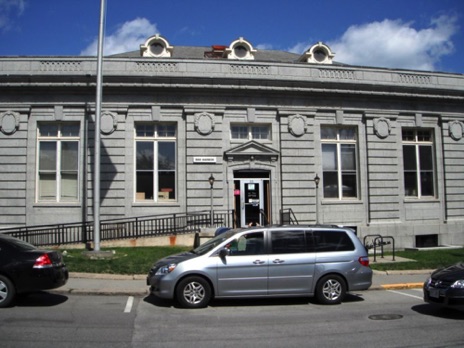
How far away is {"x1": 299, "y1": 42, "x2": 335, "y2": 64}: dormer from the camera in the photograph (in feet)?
85.3

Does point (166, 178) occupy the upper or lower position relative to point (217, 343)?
upper

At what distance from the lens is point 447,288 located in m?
8.54

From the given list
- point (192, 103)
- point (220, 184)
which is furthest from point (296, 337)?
point (192, 103)

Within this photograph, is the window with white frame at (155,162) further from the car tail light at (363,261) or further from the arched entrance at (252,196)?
the car tail light at (363,261)

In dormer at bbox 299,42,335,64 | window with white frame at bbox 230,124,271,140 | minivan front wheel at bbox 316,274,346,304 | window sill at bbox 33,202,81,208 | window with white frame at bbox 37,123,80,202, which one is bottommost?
minivan front wheel at bbox 316,274,346,304

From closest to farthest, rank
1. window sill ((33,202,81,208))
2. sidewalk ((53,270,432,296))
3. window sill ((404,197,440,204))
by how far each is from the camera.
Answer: sidewalk ((53,270,432,296))
window sill ((33,202,81,208))
window sill ((404,197,440,204))

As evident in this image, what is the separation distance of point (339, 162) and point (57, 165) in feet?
44.4

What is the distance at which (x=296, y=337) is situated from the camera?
7336 millimetres

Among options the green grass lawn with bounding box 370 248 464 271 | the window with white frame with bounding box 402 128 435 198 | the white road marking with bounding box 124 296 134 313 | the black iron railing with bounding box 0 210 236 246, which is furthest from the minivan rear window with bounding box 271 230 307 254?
the window with white frame with bounding box 402 128 435 198

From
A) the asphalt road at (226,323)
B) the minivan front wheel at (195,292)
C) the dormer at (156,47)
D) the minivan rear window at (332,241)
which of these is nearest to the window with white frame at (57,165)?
the dormer at (156,47)

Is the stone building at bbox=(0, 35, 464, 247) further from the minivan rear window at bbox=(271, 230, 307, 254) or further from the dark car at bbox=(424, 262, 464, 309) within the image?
the dark car at bbox=(424, 262, 464, 309)

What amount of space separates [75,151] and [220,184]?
22.5ft

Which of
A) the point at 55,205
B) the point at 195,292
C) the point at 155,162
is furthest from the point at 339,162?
the point at 195,292

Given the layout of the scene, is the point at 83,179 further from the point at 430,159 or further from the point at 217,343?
the point at 430,159
